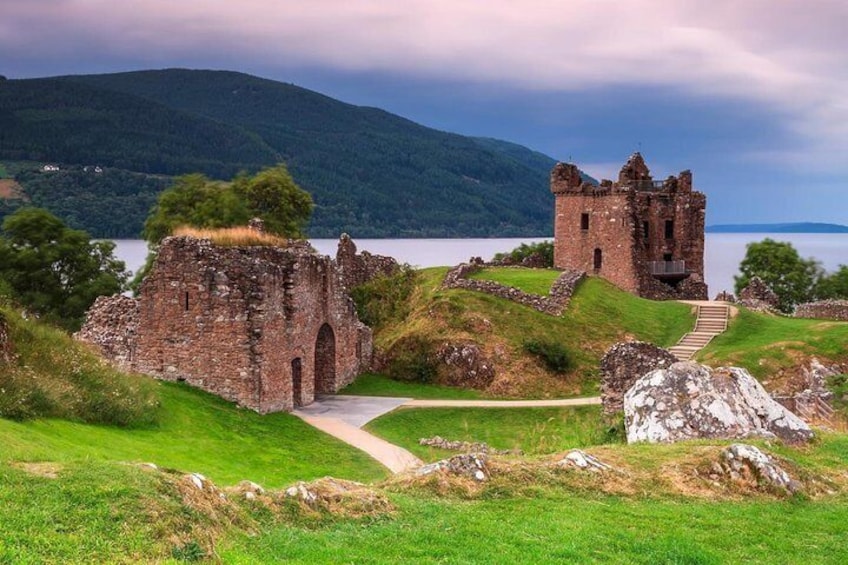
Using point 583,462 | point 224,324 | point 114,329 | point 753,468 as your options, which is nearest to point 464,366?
point 224,324

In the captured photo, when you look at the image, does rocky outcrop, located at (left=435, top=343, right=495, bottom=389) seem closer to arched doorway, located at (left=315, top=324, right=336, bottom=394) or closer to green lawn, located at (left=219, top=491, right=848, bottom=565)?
arched doorway, located at (left=315, top=324, right=336, bottom=394)

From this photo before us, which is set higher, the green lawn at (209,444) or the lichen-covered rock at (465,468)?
the lichen-covered rock at (465,468)

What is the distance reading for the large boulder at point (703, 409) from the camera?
16.2 m

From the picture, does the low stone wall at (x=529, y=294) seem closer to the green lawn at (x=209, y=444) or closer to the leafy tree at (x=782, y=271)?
the green lawn at (x=209, y=444)

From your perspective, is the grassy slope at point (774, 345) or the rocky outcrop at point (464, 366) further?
the rocky outcrop at point (464, 366)

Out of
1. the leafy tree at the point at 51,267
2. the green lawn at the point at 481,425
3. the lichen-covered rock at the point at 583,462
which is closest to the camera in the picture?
the lichen-covered rock at the point at 583,462

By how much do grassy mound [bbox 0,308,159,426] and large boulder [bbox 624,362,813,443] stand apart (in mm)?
11890

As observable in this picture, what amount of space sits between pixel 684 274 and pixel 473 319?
24987mm

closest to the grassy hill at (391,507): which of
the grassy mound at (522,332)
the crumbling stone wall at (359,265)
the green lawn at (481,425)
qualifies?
the green lawn at (481,425)

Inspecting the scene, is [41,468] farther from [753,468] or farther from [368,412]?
[368,412]

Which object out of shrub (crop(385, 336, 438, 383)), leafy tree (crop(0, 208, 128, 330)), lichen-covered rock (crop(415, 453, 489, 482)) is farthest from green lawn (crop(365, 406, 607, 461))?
leafy tree (crop(0, 208, 128, 330))

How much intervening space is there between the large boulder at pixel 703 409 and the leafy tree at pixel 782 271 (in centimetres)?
5858

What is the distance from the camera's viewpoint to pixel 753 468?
13.4 m

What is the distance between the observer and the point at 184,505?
10008mm
